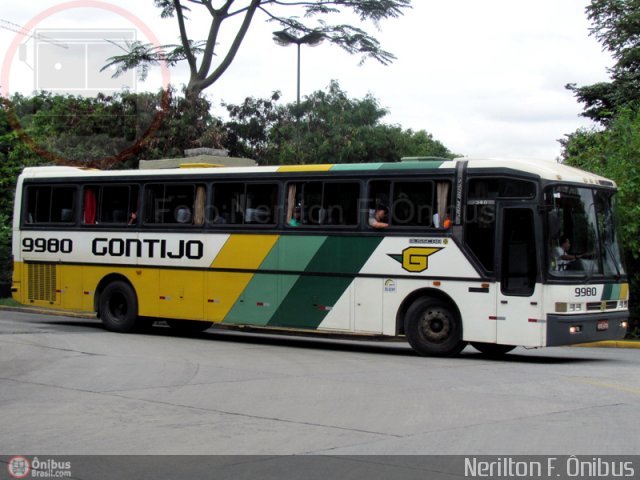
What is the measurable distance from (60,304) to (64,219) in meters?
1.89

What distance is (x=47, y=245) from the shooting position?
21.8 m

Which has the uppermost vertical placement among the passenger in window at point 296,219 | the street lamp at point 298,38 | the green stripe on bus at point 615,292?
the street lamp at point 298,38

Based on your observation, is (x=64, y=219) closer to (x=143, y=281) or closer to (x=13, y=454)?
(x=143, y=281)

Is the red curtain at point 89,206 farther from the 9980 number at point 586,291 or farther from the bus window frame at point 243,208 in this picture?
the 9980 number at point 586,291

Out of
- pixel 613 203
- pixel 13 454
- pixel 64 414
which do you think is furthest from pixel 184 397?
pixel 613 203

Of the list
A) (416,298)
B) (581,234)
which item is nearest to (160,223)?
(416,298)

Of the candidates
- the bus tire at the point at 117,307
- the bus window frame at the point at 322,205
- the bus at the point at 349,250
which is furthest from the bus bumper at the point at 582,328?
the bus tire at the point at 117,307

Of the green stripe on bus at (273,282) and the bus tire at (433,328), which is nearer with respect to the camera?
the bus tire at (433,328)

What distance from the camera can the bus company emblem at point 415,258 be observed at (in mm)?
16578

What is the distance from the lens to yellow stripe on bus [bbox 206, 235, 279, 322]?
18.6 metres

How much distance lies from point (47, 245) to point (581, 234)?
11898 mm

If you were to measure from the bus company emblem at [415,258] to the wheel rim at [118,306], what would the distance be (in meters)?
6.90

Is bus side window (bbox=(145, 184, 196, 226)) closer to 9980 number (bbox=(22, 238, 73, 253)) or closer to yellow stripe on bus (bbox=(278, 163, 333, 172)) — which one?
yellow stripe on bus (bbox=(278, 163, 333, 172))

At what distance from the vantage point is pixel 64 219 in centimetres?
2162
